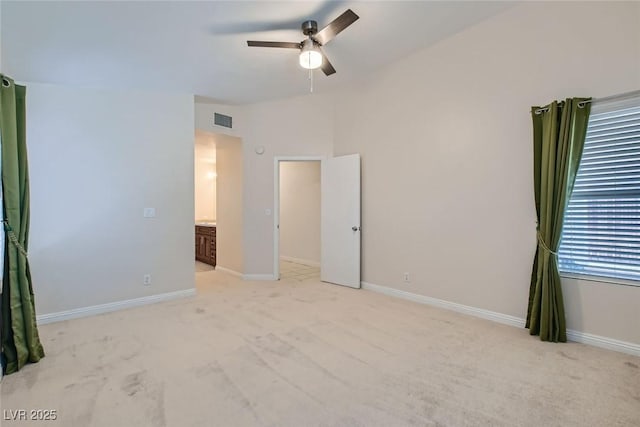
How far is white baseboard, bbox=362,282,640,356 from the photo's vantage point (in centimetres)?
252

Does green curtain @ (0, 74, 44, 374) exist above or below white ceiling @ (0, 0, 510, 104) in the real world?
below

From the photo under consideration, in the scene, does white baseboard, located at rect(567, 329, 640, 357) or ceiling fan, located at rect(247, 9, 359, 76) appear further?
ceiling fan, located at rect(247, 9, 359, 76)

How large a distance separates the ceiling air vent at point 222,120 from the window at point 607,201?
447 cm

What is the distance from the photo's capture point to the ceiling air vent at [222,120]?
4.78 metres

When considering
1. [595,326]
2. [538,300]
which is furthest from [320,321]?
[595,326]

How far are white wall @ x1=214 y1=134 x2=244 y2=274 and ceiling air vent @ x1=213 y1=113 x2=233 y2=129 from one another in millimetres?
194

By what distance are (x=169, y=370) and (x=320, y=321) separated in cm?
148

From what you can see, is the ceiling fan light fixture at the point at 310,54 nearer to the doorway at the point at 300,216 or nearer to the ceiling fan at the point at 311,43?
the ceiling fan at the point at 311,43

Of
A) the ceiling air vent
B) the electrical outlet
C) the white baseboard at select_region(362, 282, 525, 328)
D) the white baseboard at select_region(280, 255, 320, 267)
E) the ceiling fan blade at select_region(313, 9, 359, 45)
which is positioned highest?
the ceiling fan blade at select_region(313, 9, 359, 45)

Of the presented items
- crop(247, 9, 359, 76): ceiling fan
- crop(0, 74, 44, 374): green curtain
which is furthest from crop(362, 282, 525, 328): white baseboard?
crop(0, 74, 44, 374): green curtain

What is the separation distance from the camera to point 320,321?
323cm

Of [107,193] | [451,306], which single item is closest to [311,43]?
[107,193]

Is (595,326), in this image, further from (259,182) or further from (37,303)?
(37,303)

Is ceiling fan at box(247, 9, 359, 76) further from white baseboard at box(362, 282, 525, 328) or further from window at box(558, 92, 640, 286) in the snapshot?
white baseboard at box(362, 282, 525, 328)
